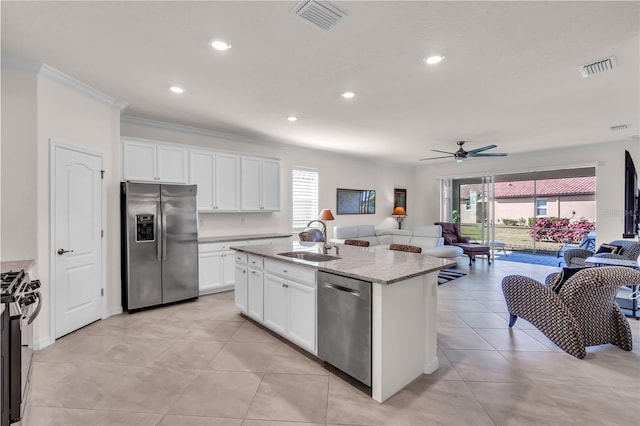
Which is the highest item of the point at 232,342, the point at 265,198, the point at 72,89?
the point at 72,89

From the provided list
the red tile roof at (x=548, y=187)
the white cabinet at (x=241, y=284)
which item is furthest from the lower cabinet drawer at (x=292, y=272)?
the red tile roof at (x=548, y=187)

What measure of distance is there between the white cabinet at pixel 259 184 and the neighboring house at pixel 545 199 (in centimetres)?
577

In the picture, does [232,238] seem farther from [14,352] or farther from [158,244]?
[14,352]

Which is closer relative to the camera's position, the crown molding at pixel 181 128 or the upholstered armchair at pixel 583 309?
the upholstered armchair at pixel 583 309

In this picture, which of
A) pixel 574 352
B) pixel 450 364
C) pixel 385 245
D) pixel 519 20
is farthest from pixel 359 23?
pixel 385 245

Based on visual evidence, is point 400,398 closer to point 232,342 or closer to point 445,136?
point 232,342

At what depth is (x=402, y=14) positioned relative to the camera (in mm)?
2066

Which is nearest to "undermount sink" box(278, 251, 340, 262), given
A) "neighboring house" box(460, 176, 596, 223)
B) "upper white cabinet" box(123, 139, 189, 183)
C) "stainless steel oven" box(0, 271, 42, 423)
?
"stainless steel oven" box(0, 271, 42, 423)

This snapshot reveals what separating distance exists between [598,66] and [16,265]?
558cm

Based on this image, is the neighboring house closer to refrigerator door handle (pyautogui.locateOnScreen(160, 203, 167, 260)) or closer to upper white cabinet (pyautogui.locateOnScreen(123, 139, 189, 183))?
upper white cabinet (pyautogui.locateOnScreen(123, 139, 189, 183))

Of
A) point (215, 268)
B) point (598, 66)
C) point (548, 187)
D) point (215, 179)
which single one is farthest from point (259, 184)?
point (548, 187)

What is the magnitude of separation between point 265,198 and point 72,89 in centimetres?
304

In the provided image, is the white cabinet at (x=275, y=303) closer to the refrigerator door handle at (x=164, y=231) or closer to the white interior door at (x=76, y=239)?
the refrigerator door handle at (x=164, y=231)

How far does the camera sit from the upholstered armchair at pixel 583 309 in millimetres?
2699
